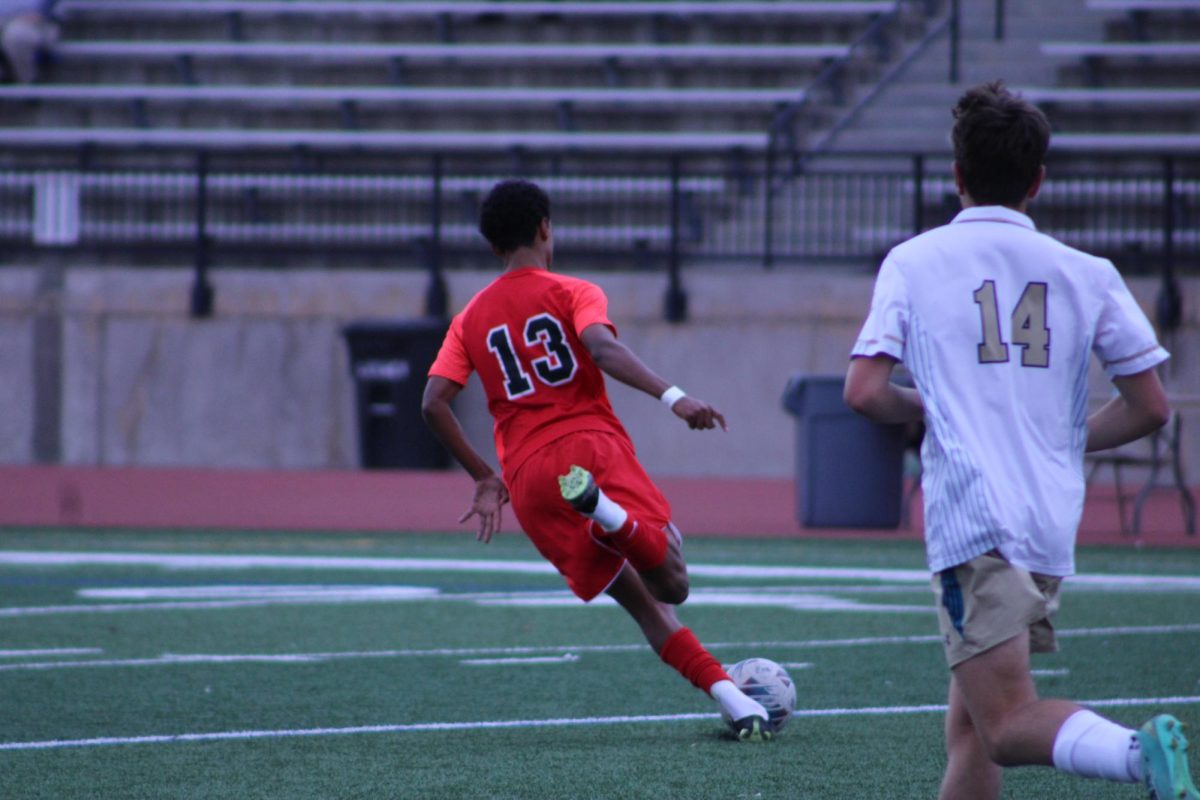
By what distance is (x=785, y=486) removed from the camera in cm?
1830

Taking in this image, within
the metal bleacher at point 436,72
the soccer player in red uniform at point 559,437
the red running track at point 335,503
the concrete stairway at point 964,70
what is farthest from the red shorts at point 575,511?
the concrete stairway at point 964,70

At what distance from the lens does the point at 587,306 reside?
5.97 meters

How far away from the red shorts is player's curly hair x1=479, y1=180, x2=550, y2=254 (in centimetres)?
72

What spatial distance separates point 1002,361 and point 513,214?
2.75 meters

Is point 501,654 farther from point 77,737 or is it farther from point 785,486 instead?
point 785,486

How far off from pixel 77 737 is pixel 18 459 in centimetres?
1473

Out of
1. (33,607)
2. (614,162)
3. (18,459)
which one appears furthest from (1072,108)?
(33,607)

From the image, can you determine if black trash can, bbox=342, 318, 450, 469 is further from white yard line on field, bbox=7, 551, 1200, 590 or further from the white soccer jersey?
the white soccer jersey

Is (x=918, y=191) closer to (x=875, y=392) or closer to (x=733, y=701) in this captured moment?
(x=733, y=701)

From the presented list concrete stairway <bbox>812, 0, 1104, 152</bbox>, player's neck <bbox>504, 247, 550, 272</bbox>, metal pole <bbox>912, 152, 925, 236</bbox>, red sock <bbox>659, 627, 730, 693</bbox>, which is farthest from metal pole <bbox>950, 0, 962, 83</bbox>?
red sock <bbox>659, 627, 730, 693</bbox>

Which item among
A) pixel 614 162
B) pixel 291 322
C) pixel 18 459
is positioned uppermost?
pixel 614 162

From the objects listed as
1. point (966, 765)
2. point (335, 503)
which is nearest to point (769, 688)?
point (966, 765)

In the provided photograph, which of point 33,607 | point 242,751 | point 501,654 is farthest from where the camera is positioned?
point 33,607

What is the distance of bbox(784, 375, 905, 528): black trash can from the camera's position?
45.7 feet
